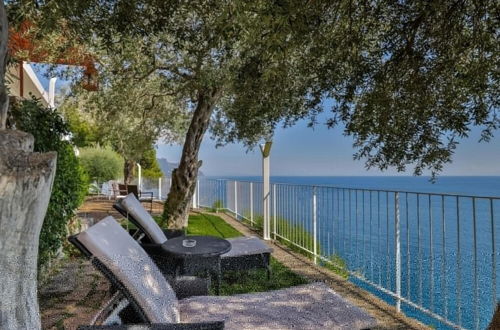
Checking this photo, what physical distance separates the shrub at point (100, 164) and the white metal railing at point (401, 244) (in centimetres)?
1222

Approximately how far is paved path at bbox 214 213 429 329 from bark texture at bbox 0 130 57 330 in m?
2.48

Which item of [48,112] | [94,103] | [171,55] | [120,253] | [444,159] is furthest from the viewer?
[94,103]

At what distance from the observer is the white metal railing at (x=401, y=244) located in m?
3.56

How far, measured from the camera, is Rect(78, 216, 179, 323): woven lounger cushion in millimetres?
2188

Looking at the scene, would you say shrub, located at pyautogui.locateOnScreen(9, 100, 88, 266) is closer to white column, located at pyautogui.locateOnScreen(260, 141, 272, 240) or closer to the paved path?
the paved path

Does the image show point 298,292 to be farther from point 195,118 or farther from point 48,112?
point 195,118

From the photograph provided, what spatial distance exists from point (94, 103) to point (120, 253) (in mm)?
8116

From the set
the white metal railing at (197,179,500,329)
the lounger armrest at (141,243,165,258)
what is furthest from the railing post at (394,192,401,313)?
the lounger armrest at (141,243,165,258)

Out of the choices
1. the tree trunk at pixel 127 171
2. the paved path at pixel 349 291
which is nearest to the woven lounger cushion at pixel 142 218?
the paved path at pixel 349 291

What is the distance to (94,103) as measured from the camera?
988cm

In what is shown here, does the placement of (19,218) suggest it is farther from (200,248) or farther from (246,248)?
(246,248)

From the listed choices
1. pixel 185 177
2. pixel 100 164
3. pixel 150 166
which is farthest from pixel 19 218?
pixel 150 166


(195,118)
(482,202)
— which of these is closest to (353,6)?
(482,202)

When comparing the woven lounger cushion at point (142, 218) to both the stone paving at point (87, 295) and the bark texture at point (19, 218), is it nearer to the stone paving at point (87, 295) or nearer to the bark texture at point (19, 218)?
the stone paving at point (87, 295)
